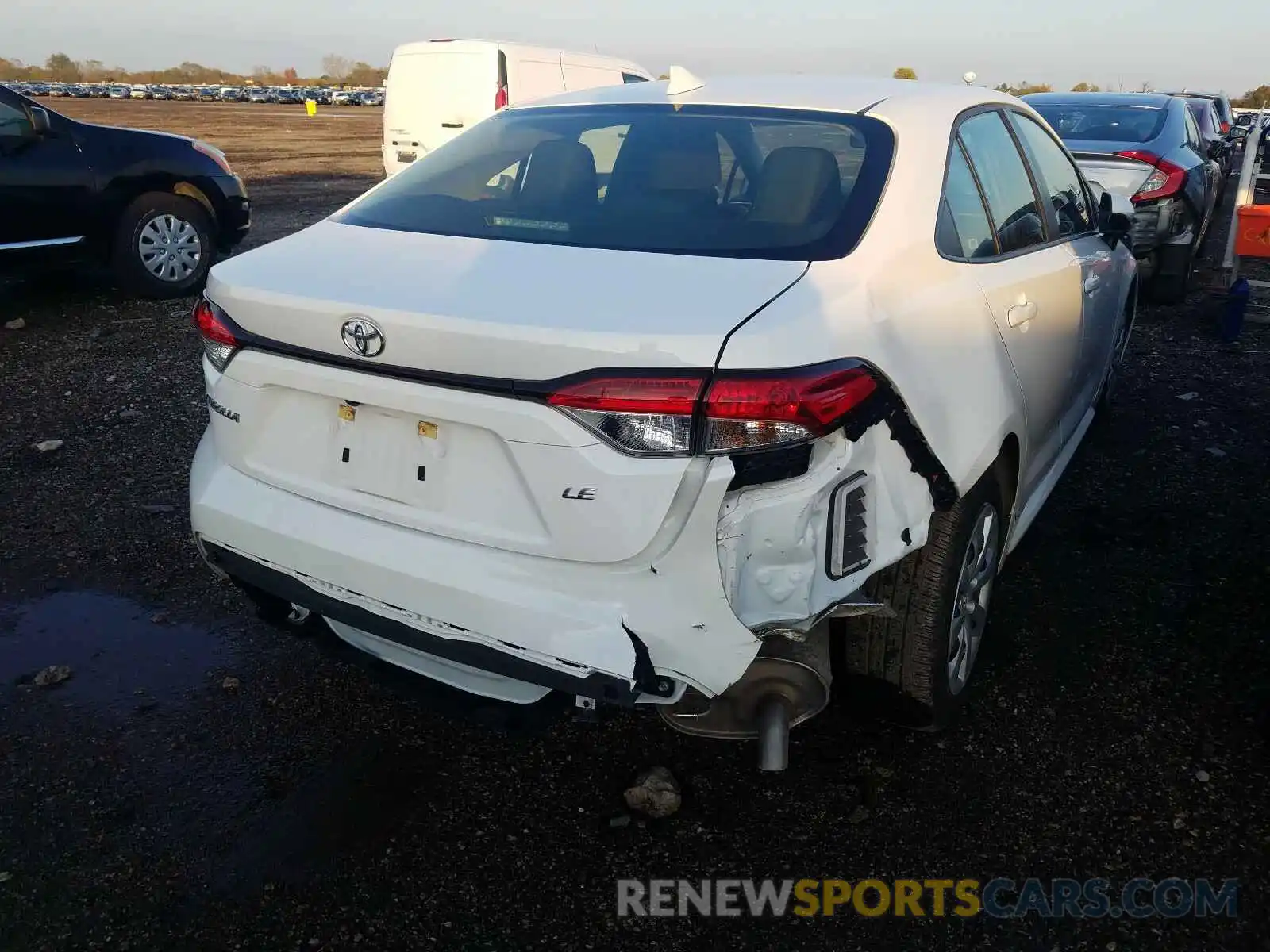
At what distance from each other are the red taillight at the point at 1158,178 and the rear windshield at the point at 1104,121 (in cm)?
60

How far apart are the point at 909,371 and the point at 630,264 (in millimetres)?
654

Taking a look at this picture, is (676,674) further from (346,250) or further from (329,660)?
(329,660)

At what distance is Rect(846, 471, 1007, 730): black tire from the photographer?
2480 millimetres

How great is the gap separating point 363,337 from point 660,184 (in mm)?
970

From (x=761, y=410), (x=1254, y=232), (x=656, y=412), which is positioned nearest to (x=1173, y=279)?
(x=1254, y=232)

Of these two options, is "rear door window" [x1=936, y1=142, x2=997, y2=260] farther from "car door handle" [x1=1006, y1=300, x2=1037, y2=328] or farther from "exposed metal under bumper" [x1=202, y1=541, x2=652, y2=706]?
"exposed metal under bumper" [x1=202, y1=541, x2=652, y2=706]

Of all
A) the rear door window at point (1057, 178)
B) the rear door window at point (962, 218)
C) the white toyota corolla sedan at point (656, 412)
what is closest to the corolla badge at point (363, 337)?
the white toyota corolla sedan at point (656, 412)

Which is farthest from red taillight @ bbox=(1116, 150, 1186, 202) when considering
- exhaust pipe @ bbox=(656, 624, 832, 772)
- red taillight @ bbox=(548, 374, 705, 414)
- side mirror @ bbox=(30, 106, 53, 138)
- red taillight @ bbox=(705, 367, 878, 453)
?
side mirror @ bbox=(30, 106, 53, 138)

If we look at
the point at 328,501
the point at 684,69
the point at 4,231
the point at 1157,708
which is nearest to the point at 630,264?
the point at 328,501

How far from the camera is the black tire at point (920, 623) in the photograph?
2.48 metres

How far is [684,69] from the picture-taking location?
3.29m

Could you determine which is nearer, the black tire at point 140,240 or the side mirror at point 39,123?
the side mirror at point 39,123

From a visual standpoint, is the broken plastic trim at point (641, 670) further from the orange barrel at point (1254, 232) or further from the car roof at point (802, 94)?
the orange barrel at point (1254, 232)

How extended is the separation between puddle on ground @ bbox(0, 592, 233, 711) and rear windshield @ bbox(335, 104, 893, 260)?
1.48 m
